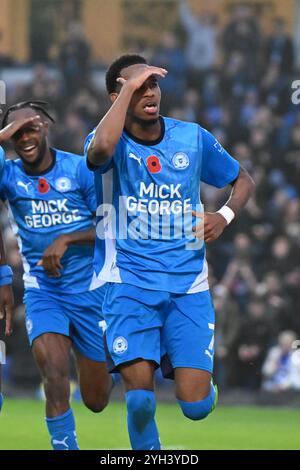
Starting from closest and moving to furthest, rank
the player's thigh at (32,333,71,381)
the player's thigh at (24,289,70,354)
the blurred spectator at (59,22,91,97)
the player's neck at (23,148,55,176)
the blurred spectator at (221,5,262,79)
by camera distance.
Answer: the player's thigh at (32,333,71,381), the player's thigh at (24,289,70,354), the player's neck at (23,148,55,176), the blurred spectator at (221,5,262,79), the blurred spectator at (59,22,91,97)

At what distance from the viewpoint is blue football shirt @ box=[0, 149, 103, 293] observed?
10.0 meters

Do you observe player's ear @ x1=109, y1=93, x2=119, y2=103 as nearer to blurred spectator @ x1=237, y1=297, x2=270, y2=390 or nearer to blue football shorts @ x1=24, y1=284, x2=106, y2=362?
blue football shorts @ x1=24, y1=284, x2=106, y2=362

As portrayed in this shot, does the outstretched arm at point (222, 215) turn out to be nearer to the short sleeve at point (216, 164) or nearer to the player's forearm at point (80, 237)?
the short sleeve at point (216, 164)

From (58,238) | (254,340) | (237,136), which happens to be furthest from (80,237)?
(237,136)

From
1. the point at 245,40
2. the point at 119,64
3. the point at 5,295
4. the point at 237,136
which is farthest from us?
the point at 245,40

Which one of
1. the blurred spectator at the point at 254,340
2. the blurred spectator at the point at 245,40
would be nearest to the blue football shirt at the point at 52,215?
the blurred spectator at the point at 254,340

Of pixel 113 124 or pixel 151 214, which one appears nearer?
pixel 113 124

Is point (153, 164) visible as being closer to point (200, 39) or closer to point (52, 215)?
point (52, 215)

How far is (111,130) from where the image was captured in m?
8.15

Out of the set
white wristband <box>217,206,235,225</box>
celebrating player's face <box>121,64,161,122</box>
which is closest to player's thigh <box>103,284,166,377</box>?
white wristband <box>217,206,235,225</box>

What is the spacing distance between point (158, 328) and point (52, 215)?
2027mm

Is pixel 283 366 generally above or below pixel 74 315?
below

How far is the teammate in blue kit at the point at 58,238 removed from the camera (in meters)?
9.89

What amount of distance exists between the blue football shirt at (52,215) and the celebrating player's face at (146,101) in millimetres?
1723
